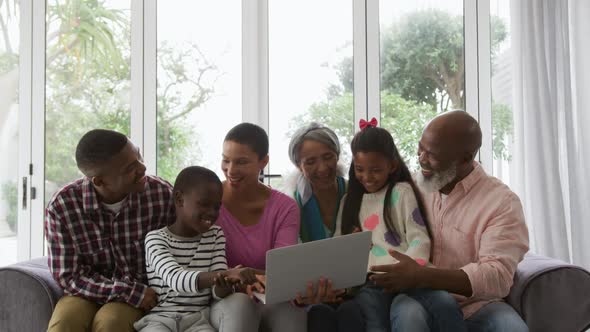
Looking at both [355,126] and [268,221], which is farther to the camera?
[355,126]

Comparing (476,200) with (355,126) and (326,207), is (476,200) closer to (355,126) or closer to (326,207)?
(326,207)

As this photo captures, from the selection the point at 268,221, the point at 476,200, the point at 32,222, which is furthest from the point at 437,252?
the point at 32,222

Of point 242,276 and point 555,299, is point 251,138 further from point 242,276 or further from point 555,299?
point 555,299

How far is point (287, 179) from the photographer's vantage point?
2.26m

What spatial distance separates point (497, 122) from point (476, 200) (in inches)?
79.4

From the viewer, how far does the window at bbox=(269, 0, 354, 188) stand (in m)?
3.75

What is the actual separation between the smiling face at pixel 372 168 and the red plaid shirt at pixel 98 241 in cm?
73

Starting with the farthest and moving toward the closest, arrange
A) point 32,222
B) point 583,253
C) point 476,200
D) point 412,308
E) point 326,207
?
point 32,222 → point 583,253 → point 326,207 → point 476,200 → point 412,308

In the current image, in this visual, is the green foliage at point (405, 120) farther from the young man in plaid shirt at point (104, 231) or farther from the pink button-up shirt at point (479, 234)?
the young man in plaid shirt at point (104, 231)

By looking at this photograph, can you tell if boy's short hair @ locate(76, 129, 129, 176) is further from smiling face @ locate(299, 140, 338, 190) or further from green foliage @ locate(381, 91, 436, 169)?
green foliage @ locate(381, 91, 436, 169)

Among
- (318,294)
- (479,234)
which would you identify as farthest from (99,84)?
(479,234)

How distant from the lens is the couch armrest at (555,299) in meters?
1.74

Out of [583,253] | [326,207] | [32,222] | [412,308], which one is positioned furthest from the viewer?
[32,222]

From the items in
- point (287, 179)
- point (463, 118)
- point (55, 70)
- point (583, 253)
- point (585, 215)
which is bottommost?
point (583, 253)
